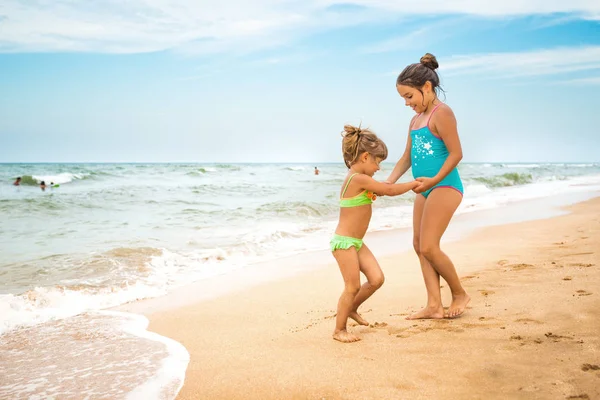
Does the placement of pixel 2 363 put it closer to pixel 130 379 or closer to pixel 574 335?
pixel 130 379

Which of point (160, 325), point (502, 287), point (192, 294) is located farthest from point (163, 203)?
point (502, 287)

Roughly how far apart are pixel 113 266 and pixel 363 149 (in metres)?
4.66

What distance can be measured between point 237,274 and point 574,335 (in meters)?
4.37

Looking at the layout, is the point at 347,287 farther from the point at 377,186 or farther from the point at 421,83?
the point at 421,83

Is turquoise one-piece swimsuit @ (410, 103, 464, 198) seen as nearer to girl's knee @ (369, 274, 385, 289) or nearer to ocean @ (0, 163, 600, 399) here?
girl's knee @ (369, 274, 385, 289)

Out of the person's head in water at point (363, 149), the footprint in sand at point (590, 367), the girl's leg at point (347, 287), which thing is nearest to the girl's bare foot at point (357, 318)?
the girl's leg at point (347, 287)

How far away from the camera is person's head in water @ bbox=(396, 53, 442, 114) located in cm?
394

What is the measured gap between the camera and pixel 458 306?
3.96 metres

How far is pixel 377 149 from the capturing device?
12.1ft

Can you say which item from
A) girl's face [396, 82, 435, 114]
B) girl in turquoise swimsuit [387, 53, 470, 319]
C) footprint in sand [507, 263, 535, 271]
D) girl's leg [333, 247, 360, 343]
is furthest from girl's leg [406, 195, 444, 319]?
footprint in sand [507, 263, 535, 271]

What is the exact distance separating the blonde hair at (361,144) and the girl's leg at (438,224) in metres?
0.57

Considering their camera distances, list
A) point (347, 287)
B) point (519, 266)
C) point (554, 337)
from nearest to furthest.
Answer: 1. point (554, 337)
2. point (347, 287)
3. point (519, 266)

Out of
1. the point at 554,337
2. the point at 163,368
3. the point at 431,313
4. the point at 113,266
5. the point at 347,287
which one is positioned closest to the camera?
the point at 554,337

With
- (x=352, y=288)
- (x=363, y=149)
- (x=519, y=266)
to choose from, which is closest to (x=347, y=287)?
(x=352, y=288)
